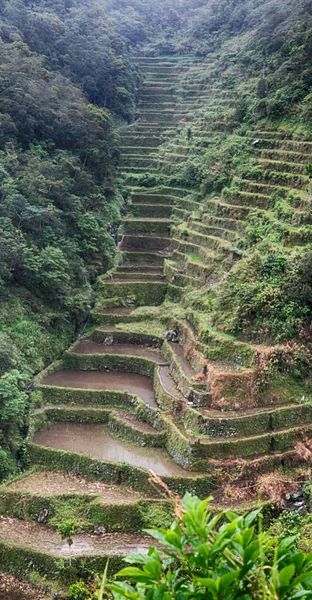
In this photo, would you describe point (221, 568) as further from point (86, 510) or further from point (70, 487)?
point (70, 487)

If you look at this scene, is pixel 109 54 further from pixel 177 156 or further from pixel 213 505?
pixel 213 505

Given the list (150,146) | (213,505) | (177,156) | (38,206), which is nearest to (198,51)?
(150,146)

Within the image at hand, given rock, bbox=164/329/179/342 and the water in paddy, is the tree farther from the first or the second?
rock, bbox=164/329/179/342

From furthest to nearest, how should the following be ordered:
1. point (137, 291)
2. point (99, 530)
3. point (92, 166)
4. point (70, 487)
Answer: point (92, 166) < point (137, 291) < point (70, 487) < point (99, 530)

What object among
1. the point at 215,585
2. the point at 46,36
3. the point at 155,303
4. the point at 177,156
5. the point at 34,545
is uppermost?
the point at 46,36

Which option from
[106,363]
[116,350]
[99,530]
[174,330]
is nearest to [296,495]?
[99,530]
